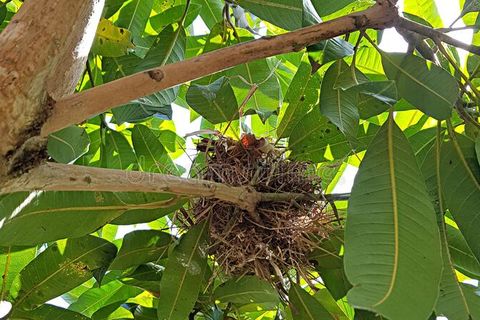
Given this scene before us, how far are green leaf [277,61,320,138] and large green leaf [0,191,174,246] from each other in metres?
0.34

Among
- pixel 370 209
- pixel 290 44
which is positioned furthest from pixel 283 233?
pixel 290 44

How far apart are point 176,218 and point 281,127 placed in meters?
0.28

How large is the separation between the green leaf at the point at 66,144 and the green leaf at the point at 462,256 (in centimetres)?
65

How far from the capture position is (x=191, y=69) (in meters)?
0.73

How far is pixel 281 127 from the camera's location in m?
1.36

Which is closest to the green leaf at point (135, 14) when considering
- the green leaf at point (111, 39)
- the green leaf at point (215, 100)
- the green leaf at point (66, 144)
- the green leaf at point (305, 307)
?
the green leaf at point (111, 39)

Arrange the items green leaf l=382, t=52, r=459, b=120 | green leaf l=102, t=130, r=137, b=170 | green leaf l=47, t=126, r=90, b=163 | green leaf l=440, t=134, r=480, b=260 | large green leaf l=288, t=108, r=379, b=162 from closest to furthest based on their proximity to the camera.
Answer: green leaf l=382, t=52, r=459, b=120, green leaf l=440, t=134, r=480, b=260, green leaf l=47, t=126, r=90, b=163, large green leaf l=288, t=108, r=379, b=162, green leaf l=102, t=130, r=137, b=170

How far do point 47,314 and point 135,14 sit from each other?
2.19 ft

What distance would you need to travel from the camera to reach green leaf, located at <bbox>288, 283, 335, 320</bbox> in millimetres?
1156

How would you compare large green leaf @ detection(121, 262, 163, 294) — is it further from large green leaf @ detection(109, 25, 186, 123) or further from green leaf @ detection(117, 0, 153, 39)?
green leaf @ detection(117, 0, 153, 39)

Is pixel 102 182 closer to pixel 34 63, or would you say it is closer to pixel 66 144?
pixel 34 63

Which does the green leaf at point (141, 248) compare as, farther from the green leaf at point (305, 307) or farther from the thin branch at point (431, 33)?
the thin branch at point (431, 33)

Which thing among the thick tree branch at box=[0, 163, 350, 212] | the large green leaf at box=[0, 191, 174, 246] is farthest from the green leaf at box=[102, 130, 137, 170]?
the thick tree branch at box=[0, 163, 350, 212]

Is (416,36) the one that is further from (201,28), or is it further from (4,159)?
(201,28)
